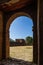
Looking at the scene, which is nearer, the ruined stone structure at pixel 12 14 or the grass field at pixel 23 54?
the ruined stone structure at pixel 12 14

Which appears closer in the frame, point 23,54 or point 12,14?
point 12,14

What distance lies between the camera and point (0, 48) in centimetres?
1149

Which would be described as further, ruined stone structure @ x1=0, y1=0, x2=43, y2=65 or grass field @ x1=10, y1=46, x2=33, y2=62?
grass field @ x1=10, y1=46, x2=33, y2=62

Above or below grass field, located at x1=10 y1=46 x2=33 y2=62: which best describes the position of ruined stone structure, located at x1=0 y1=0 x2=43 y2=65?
above

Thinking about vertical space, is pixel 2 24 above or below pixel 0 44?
above

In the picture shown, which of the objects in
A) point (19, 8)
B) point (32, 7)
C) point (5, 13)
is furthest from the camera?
point (5, 13)

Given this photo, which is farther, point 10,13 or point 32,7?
point 10,13

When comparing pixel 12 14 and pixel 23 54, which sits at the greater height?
pixel 12 14

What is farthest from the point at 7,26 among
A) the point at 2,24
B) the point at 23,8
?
the point at 23,8

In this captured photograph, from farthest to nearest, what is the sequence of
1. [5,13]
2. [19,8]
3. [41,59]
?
[5,13], [19,8], [41,59]

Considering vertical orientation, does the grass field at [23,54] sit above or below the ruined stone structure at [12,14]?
below

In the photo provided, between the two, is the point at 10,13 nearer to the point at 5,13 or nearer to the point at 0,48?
the point at 5,13

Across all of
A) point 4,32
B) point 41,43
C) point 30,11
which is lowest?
point 41,43

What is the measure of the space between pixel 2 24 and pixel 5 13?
959 millimetres
